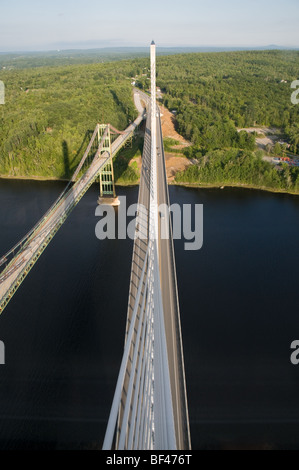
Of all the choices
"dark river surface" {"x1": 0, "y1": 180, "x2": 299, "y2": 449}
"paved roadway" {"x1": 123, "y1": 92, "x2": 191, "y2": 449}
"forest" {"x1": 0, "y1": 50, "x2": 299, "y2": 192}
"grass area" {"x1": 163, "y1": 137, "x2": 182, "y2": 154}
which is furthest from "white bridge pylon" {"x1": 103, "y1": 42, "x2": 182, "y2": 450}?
"grass area" {"x1": 163, "y1": 137, "x2": 182, "y2": 154}

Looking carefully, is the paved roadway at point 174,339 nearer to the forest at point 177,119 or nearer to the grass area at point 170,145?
the forest at point 177,119

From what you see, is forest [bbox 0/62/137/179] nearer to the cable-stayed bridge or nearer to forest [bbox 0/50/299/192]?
forest [bbox 0/50/299/192]

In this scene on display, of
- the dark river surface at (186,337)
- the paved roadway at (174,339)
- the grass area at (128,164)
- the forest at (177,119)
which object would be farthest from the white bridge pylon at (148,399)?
the forest at (177,119)

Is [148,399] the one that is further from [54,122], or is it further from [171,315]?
[54,122]

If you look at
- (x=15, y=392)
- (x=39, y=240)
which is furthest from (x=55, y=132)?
(x=15, y=392)

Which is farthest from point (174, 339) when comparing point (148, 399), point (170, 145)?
point (170, 145)

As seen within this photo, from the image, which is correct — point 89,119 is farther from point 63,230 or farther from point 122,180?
point 63,230
